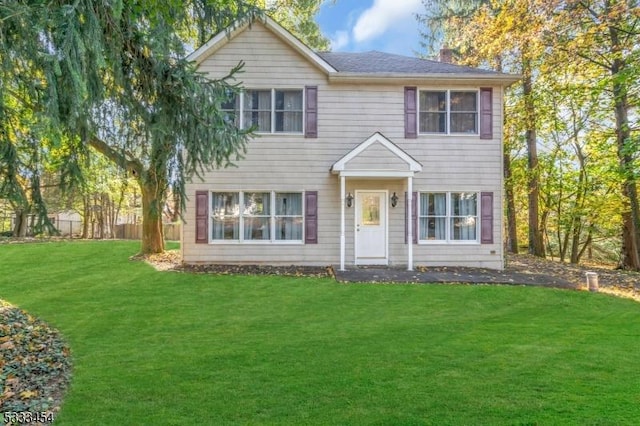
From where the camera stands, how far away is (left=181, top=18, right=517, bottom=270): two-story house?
10.7 m

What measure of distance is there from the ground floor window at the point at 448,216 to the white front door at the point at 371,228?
1071 millimetres

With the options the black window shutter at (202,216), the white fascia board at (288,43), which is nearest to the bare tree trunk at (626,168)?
the white fascia board at (288,43)

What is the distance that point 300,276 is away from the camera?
368 inches

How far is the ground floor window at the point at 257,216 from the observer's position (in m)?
10.8

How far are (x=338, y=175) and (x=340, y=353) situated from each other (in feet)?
21.8

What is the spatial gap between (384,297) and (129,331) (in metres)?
4.39

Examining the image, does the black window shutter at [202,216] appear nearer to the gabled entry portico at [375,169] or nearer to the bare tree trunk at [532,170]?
the gabled entry portico at [375,169]

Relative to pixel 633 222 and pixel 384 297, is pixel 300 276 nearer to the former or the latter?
pixel 384 297

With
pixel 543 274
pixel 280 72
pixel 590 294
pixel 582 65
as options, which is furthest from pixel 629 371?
pixel 582 65

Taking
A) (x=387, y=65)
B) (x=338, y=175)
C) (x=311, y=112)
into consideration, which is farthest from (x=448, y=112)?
(x=311, y=112)

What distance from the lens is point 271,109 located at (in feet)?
35.5

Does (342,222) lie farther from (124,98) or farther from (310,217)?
(124,98)

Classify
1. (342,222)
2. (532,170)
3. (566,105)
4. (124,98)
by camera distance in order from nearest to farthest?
(124,98) < (342,222) < (566,105) < (532,170)

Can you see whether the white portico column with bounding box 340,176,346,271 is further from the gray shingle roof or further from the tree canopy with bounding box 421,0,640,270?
the tree canopy with bounding box 421,0,640,270
